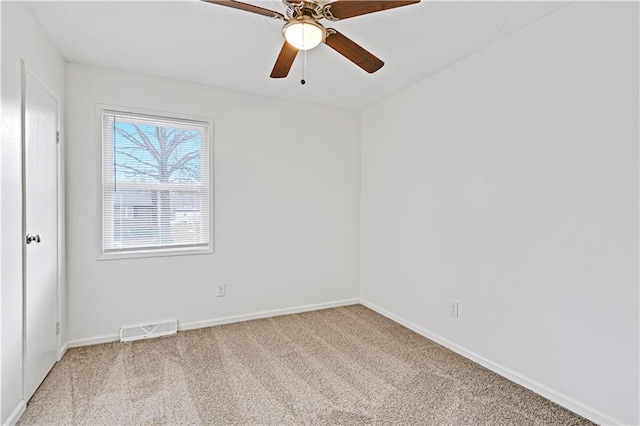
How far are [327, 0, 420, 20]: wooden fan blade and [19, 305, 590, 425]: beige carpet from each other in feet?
7.01

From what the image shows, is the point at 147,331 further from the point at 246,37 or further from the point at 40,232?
the point at 246,37

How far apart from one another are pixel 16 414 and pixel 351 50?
2.76m

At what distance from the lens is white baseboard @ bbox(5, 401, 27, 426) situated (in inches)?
68.7

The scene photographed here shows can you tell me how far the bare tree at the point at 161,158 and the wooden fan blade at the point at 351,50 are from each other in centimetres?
195

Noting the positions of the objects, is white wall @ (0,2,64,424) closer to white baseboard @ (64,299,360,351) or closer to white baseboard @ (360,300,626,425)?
white baseboard @ (64,299,360,351)

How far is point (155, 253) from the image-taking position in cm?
303

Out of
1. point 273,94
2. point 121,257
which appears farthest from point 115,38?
point 121,257

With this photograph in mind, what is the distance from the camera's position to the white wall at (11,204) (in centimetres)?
171

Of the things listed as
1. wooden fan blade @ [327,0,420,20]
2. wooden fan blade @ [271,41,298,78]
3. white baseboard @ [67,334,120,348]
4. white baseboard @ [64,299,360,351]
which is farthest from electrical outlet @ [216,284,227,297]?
wooden fan blade @ [327,0,420,20]

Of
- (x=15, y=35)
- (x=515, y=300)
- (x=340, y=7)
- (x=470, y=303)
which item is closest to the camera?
(x=340, y=7)

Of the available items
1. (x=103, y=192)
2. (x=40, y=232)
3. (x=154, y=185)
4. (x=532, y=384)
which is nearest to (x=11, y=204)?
(x=40, y=232)

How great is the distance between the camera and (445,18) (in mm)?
2062

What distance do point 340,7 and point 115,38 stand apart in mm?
1820

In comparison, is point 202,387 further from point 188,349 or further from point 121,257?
point 121,257
